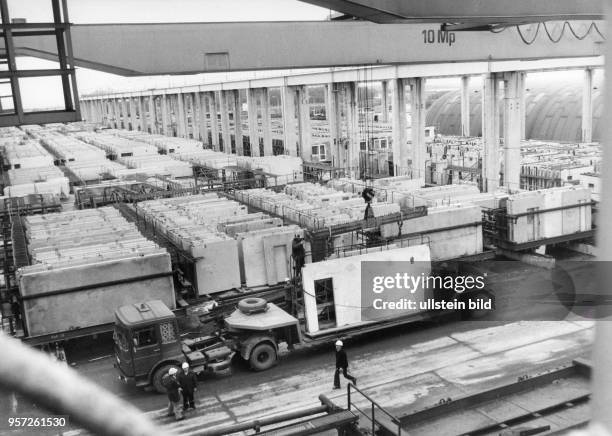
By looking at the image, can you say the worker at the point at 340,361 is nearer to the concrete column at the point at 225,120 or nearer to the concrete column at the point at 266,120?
the concrete column at the point at 266,120

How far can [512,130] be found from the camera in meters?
24.4

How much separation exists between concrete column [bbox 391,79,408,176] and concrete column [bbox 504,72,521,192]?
202 inches

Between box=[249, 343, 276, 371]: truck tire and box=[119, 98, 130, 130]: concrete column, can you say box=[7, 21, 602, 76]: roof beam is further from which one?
box=[119, 98, 130, 130]: concrete column

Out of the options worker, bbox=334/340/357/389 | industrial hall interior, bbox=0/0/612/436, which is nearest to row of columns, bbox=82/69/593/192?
industrial hall interior, bbox=0/0/612/436

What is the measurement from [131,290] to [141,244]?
64.9 inches

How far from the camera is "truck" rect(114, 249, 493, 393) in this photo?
11.2 metres

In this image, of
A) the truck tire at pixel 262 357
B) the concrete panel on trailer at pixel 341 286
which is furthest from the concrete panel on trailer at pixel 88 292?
the concrete panel on trailer at pixel 341 286

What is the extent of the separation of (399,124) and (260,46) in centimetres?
1787

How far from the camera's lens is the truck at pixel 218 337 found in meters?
11.2

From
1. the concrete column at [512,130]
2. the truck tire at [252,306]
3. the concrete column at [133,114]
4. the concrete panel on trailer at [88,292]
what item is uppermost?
the concrete column at [133,114]

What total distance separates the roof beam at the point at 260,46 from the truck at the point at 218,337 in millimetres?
4407

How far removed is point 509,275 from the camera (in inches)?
648

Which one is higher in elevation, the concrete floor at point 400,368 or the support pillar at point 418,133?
the support pillar at point 418,133

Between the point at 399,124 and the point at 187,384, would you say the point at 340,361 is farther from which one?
the point at 399,124
